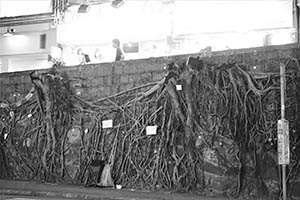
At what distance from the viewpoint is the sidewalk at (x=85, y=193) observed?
8695 millimetres

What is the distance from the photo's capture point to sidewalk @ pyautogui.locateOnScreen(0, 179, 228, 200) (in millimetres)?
8695

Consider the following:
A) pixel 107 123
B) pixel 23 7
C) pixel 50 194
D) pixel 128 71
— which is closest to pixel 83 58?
pixel 128 71

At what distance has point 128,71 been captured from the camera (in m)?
10.6

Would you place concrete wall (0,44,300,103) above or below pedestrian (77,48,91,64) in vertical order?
below

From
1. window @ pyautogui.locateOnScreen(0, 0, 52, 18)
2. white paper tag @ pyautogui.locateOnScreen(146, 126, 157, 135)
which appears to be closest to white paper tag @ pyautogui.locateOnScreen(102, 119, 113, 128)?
white paper tag @ pyautogui.locateOnScreen(146, 126, 157, 135)

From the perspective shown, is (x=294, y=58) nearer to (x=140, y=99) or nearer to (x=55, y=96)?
(x=140, y=99)

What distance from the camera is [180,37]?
12.8m

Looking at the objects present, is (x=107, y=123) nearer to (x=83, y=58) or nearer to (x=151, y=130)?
(x=151, y=130)

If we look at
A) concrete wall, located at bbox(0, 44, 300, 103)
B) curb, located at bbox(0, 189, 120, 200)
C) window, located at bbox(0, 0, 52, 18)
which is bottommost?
curb, located at bbox(0, 189, 120, 200)

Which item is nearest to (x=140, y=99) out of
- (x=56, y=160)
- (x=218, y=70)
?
(x=218, y=70)

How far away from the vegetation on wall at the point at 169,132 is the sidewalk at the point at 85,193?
1.62 ft

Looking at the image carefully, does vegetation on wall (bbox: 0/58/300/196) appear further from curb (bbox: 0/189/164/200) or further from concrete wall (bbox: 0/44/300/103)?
curb (bbox: 0/189/164/200)

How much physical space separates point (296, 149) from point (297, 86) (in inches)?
44.6

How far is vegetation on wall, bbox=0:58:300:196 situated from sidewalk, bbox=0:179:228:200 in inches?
19.5
